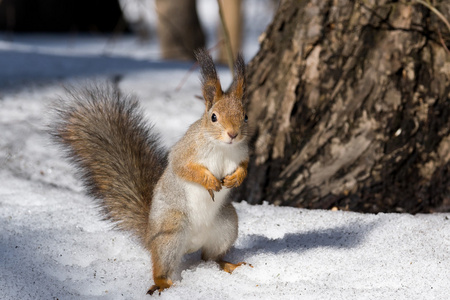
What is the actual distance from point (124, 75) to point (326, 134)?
2058 mm

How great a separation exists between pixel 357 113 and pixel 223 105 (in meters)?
0.87

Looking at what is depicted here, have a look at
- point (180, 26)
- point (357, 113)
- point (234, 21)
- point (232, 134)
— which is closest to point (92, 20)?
point (234, 21)

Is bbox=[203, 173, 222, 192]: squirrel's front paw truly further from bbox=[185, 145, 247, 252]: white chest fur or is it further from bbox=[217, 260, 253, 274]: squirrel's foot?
bbox=[217, 260, 253, 274]: squirrel's foot

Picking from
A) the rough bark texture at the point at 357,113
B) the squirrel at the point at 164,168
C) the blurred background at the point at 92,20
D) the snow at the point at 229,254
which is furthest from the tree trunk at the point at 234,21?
the squirrel at the point at 164,168

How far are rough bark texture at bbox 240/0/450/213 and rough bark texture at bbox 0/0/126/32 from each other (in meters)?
6.43

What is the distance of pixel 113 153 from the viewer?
Result: 6.59 ft

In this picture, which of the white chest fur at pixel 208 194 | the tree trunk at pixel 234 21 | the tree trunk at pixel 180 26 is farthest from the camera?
the tree trunk at pixel 234 21

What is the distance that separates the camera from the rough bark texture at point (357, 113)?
2.34m

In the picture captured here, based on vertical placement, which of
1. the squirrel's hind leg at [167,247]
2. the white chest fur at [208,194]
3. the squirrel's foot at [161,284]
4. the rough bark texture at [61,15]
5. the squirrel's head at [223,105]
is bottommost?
the rough bark texture at [61,15]

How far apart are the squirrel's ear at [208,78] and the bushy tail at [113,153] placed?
0.41 m

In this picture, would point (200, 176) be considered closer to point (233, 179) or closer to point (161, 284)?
point (233, 179)

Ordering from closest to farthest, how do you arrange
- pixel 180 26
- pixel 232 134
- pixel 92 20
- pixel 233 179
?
1. pixel 232 134
2. pixel 233 179
3. pixel 180 26
4. pixel 92 20

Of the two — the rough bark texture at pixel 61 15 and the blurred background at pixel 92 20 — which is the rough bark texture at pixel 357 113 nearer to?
the blurred background at pixel 92 20

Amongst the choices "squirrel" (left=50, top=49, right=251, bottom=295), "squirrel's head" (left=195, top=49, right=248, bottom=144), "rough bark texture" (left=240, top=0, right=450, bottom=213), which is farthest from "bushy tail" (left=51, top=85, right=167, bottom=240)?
"rough bark texture" (left=240, top=0, right=450, bottom=213)
